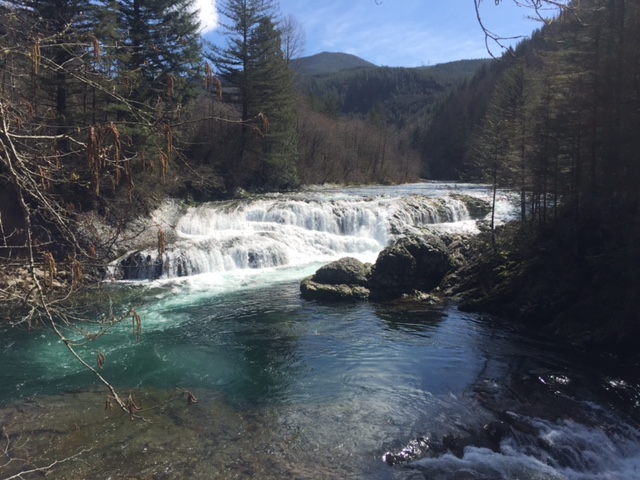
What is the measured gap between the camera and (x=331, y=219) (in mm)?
24734

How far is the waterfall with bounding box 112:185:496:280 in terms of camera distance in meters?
19.4

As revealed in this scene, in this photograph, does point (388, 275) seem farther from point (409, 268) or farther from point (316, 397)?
point (316, 397)

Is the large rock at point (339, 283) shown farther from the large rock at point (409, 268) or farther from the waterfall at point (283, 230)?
the waterfall at point (283, 230)

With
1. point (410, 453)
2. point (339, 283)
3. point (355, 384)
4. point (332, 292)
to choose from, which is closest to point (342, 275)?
point (339, 283)

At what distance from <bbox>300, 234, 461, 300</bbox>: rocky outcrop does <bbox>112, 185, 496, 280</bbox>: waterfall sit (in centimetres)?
497

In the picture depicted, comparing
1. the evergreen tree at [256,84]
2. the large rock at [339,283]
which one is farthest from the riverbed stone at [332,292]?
the evergreen tree at [256,84]

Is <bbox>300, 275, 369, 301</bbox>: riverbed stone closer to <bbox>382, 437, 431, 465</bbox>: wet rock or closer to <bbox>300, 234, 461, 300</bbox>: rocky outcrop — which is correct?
<bbox>300, 234, 461, 300</bbox>: rocky outcrop

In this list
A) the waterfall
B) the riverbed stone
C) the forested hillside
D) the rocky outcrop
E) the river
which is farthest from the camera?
the waterfall

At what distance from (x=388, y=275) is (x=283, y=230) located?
329 inches

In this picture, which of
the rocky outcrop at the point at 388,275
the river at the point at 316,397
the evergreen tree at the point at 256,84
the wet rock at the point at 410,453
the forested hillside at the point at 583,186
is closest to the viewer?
the river at the point at 316,397

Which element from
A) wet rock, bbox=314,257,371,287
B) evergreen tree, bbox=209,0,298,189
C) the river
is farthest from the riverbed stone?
evergreen tree, bbox=209,0,298,189

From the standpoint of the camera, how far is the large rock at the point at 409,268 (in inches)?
620

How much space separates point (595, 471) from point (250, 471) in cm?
483

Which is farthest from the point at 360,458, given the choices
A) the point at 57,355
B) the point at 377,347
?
the point at 57,355
